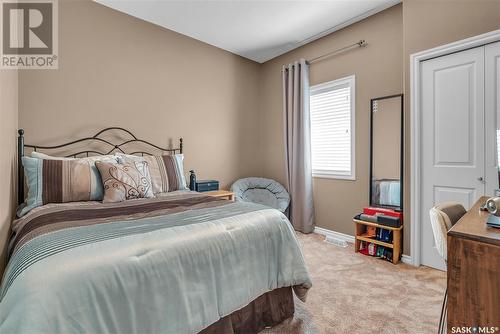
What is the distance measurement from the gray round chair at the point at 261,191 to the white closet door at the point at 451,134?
1.80 metres

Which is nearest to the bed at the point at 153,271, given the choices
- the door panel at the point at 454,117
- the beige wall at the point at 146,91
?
the beige wall at the point at 146,91

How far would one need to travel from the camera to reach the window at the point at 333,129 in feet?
10.4

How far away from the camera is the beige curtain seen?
3.52 metres

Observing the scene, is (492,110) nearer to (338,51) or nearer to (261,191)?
(338,51)

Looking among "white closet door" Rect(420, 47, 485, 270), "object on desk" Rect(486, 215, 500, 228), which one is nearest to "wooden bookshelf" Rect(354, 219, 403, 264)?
"white closet door" Rect(420, 47, 485, 270)

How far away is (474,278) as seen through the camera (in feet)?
3.07

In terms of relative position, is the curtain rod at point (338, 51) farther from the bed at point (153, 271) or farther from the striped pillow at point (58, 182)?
the striped pillow at point (58, 182)

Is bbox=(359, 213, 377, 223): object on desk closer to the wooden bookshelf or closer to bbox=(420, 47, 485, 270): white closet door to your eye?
the wooden bookshelf

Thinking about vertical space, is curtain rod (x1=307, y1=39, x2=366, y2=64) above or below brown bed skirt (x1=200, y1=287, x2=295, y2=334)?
above

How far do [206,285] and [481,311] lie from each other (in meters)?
1.14

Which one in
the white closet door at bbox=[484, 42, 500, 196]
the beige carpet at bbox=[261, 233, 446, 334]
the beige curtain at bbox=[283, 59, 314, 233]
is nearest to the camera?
the beige carpet at bbox=[261, 233, 446, 334]

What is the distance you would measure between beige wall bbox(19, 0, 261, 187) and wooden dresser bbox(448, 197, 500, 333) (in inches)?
119

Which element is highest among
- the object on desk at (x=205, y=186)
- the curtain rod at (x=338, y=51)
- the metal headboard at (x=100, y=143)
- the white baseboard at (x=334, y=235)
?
the curtain rod at (x=338, y=51)

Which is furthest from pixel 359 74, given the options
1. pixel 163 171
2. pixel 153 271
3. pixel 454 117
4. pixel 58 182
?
pixel 58 182
